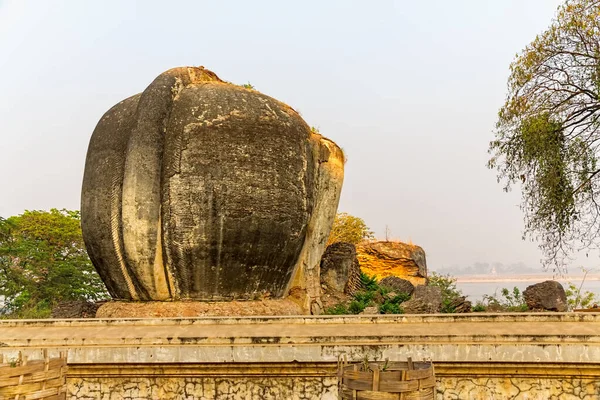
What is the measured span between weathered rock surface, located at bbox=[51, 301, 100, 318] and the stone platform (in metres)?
5.61

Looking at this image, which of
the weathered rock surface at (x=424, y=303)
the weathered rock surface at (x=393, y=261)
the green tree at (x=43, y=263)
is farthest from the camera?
the green tree at (x=43, y=263)

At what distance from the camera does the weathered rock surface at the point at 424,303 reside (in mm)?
10891

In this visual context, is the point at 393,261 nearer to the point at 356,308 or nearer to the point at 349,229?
the point at 356,308

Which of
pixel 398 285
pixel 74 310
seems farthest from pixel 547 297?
pixel 74 310

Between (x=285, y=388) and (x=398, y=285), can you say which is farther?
(x=398, y=285)

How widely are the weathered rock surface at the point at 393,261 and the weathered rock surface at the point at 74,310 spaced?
829 centimetres

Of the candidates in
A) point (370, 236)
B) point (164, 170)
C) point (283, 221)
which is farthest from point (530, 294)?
point (370, 236)

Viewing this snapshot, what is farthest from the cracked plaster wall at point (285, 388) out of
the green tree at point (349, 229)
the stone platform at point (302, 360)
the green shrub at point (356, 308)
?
the green tree at point (349, 229)

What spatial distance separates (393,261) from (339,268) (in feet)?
14.1

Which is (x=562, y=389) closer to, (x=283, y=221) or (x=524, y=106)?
(x=283, y=221)

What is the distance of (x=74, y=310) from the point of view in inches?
412

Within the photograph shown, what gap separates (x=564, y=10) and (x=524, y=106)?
2384 mm

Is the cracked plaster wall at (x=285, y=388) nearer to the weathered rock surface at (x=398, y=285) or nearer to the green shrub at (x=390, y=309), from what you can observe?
the green shrub at (x=390, y=309)

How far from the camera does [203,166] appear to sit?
8.28 meters
